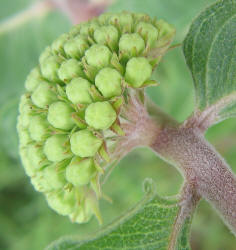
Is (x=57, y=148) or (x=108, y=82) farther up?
(x=108, y=82)

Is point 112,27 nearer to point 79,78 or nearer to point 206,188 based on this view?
point 79,78

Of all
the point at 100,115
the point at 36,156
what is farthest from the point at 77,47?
the point at 36,156

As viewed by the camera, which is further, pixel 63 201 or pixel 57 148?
pixel 63 201

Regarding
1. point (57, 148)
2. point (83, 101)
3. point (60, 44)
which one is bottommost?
point (57, 148)

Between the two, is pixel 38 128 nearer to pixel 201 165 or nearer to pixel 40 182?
pixel 40 182

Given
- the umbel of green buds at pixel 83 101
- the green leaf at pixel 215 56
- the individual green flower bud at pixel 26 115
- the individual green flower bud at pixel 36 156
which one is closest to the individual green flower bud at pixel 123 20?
the umbel of green buds at pixel 83 101

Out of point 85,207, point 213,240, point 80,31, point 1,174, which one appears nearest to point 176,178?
point 213,240

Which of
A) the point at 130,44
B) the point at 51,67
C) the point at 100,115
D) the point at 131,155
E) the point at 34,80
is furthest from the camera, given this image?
the point at 131,155

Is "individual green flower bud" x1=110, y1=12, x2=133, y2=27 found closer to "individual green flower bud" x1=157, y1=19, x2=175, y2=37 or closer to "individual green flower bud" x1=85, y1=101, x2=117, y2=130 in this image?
"individual green flower bud" x1=157, y1=19, x2=175, y2=37
